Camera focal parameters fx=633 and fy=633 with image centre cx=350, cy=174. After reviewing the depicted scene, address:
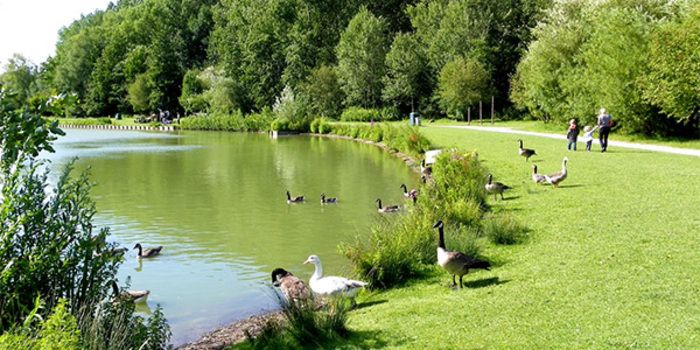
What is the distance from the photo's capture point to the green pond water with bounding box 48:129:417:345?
1311 centimetres

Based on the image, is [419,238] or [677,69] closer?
[419,238]

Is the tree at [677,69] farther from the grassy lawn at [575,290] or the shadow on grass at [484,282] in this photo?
the shadow on grass at [484,282]

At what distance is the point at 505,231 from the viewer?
534 inches

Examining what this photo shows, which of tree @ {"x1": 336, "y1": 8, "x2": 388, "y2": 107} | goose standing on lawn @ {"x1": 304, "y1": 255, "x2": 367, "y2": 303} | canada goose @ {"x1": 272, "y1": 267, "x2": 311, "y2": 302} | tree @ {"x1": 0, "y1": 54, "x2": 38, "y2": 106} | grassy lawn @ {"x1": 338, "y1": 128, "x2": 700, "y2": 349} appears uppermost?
tree @ {"x1": 336, "y1": 8, "x2": 388, "y2": 107}

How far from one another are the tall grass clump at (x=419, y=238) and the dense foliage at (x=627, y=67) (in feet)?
56.8

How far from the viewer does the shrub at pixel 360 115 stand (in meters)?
71.9

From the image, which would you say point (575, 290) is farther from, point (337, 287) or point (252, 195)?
point (252, 195)

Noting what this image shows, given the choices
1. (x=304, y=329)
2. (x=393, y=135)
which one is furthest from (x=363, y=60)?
(x=304, y=329)

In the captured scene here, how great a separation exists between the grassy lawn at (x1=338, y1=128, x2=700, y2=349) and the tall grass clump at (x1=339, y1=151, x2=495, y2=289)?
509mm

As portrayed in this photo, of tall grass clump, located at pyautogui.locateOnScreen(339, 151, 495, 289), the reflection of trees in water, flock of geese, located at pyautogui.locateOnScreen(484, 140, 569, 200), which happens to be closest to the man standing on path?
flock of geese, located at pyautogui.locateOnScreen(484, 140, 569, 200)

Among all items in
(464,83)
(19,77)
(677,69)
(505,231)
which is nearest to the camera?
(19,77)

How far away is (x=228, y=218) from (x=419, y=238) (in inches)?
376

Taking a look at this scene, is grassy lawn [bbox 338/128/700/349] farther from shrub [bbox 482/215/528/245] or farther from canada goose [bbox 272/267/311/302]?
canada goose [bbox 272/267/311/302]

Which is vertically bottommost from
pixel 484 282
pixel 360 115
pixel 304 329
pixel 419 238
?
pixel 304 329
